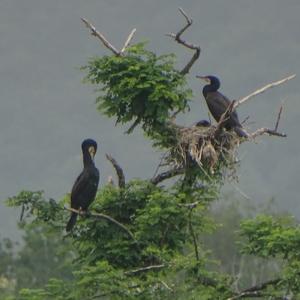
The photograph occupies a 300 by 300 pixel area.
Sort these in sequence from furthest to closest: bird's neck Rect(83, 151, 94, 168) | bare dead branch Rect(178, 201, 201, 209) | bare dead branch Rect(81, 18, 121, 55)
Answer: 1. bird's neck Rect(83, 151, 94, 168)
2. bare dead branch Rect(81, 18, 121, 55)
3. bare dead branch Rect(178, 201, 201, 209)

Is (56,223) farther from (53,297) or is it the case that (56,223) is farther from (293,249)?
(293,249)

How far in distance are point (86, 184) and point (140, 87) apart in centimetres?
169

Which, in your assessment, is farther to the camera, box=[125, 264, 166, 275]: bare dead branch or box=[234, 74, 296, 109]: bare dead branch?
box=[234, 74, 296, 109]: bare dead branch

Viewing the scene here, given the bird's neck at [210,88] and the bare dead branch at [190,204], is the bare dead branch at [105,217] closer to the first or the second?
the bare dead branch at [190,204]

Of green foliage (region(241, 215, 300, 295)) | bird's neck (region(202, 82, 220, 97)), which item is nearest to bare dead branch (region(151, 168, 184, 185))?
green foliage (region(241, 215, 300, 295))

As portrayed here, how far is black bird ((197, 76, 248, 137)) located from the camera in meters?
20.8

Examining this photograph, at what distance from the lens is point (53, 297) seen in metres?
19.2

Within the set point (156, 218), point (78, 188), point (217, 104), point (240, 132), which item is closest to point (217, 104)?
point (217, 104)

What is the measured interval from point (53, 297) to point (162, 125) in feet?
7.83

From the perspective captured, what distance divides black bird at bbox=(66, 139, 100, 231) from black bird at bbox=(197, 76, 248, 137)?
1627mm

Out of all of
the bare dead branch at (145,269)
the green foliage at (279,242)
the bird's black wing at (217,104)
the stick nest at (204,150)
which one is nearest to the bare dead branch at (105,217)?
the bare dead branch at (145,269)

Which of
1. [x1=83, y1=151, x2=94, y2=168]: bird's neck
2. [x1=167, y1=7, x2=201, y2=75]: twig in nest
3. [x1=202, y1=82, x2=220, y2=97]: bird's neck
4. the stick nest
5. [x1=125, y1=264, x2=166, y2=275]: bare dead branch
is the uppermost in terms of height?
[x1=202, y1=82, x2=220, y2=97]: bird's neck

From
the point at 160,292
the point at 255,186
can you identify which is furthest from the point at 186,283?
the point at 255,186

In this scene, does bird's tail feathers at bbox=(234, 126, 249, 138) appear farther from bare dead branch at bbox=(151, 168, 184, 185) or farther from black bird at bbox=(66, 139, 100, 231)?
black bird at bbox=(66, 139, 100, 231)
